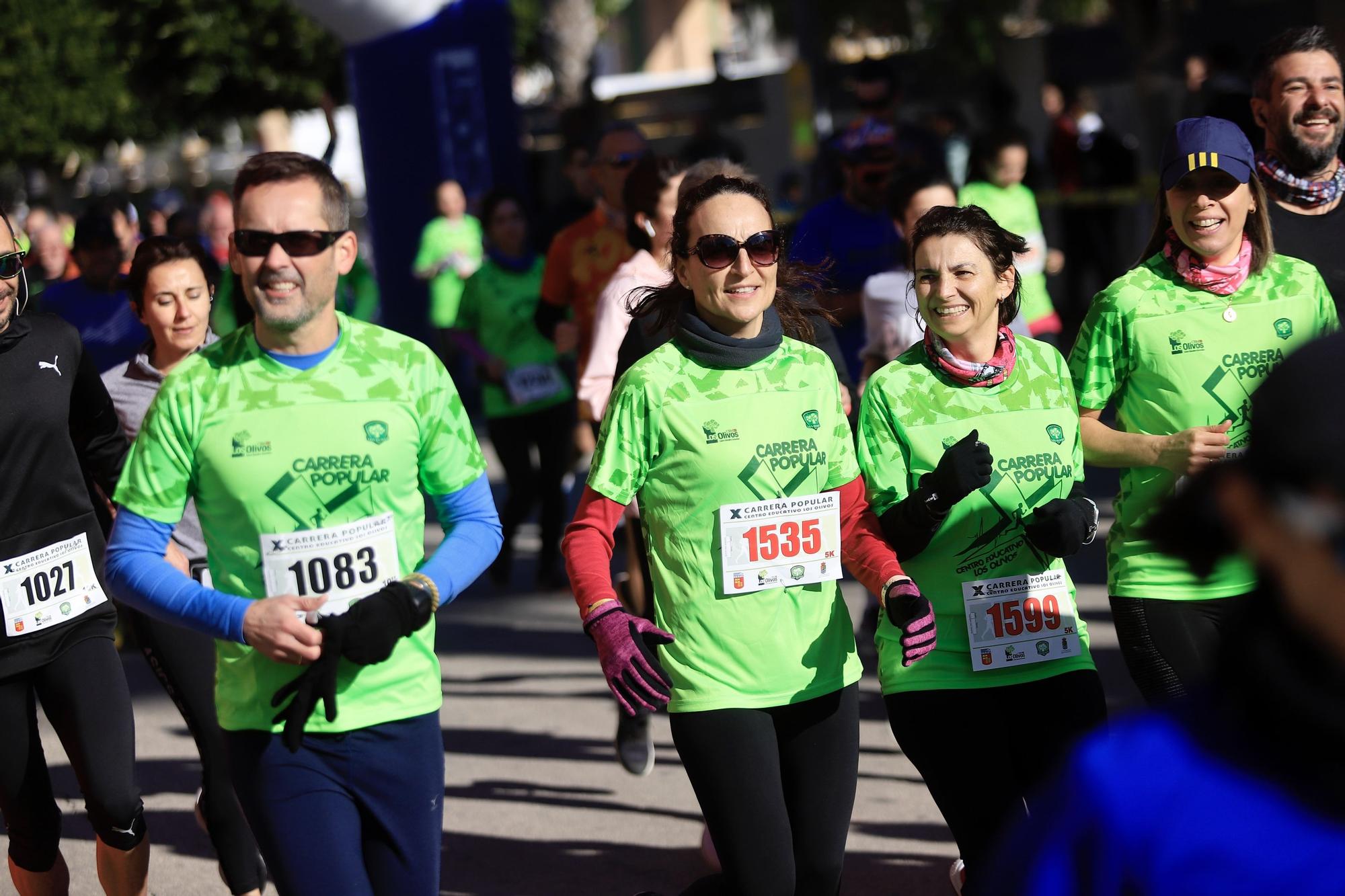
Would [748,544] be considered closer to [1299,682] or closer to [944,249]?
[944,249]

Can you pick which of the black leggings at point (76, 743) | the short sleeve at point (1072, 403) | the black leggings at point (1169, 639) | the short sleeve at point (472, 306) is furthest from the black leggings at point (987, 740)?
the short sleeve at point (472, 306)

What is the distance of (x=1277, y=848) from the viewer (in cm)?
140

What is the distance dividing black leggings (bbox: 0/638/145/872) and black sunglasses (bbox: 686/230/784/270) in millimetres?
1776

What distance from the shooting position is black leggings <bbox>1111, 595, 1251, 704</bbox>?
3.88 metres

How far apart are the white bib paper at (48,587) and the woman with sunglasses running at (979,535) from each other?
6.45 feet

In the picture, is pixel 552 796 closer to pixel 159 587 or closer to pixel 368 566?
pixel 368 566

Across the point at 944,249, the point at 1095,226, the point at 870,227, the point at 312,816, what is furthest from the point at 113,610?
the point at 1095,226

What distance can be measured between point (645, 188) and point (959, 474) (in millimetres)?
2475

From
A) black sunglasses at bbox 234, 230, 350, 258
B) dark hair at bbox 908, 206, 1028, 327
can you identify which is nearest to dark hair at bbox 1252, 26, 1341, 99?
dark hair at bbox 908, 206, 1028, 327

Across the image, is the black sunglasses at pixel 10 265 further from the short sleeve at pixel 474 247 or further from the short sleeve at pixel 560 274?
the short sleeve at pixel 474 247

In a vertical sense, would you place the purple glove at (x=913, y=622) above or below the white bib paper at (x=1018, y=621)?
above

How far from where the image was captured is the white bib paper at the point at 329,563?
3.14 m

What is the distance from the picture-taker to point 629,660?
329cm

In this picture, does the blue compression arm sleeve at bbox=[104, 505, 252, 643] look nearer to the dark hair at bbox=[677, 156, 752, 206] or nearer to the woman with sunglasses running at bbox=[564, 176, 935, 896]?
the woman with sunglasses running at bbox=[564, 176, 935, 896]
